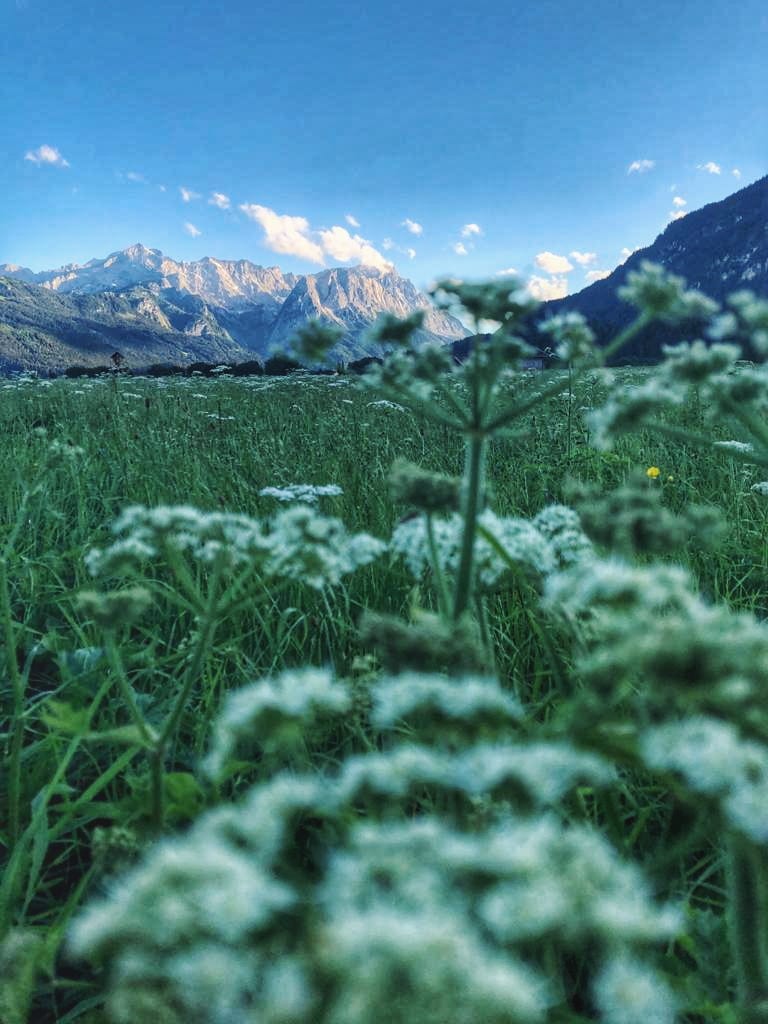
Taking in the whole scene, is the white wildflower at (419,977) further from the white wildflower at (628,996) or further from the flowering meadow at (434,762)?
the white wildflower at (628,996)

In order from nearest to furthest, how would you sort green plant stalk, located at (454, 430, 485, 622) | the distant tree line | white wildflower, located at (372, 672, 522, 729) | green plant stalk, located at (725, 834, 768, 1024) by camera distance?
white wildflower, located at (372, 672, 522, 729)
green plant stalk, located at (725, 834, 768, 1024)
green plant stalk, located at (454, 430, 485, 622)
the distant tree line

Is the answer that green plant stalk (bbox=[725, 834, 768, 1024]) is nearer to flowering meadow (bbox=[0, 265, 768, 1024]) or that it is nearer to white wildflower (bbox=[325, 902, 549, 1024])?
flowering meadow (bbox=[0, 265, 768, 1024])

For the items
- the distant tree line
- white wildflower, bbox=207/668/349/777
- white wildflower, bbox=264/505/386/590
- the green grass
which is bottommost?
the green grass

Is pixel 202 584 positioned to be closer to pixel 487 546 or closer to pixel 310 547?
pixel 310 547

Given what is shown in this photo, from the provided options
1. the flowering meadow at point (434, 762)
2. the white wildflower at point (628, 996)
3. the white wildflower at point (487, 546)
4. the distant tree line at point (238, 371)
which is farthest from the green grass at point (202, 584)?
the distant tree line at point (238, 371)

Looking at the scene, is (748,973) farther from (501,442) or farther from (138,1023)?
(501,442)

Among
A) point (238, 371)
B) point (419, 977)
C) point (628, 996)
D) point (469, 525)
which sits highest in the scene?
Result: point (238, 371)

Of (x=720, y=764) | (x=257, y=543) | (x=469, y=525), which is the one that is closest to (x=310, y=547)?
(x=257, y=543)

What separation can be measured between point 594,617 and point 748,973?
985 mm

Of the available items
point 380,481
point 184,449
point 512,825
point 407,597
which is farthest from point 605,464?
point 512,825

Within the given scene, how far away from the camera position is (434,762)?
920mm

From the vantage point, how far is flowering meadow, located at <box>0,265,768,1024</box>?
73 cm

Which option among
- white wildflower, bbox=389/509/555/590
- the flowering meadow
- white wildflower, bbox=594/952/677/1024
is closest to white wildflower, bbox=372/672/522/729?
the flowering meadow

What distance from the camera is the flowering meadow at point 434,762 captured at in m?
0.73
